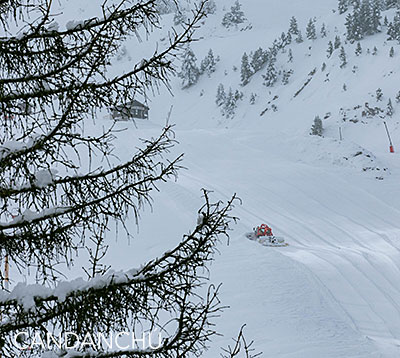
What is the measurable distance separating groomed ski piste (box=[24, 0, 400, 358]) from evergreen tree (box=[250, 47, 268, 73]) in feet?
59.2

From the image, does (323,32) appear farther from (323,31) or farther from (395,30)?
(395,30)

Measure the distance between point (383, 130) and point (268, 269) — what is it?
Result: 92.1 ft

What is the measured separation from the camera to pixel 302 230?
1535 centimetres

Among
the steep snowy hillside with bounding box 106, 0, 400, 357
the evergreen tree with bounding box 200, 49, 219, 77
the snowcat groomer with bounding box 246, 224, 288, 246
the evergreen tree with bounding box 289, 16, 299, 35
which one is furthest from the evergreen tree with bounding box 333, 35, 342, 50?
the snowcat groomer with bounding box 246, 224, 288, 246

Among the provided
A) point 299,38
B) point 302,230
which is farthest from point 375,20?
point 302,230

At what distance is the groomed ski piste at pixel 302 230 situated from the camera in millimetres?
8336

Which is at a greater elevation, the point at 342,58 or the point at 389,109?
the point at 342,58

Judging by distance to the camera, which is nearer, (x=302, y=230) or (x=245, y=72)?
(x=302, y=230)

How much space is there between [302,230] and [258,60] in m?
45.9

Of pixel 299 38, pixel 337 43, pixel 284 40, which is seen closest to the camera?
pixel 337 43

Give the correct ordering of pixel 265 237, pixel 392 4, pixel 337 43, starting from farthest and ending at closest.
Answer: pixel 392 4 → pixel 337 43 → pixel 265 237

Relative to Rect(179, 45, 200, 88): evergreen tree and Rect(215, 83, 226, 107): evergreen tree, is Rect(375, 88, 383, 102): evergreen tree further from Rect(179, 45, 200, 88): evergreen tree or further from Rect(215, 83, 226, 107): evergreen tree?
Rect(179, 45, 200, 88): evergreen tree

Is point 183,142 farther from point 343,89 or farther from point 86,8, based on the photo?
point 86,8

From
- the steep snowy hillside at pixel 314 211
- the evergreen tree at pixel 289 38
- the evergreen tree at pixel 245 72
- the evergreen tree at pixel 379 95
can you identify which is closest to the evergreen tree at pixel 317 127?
the steep snowy hillside at pixel 314 211
